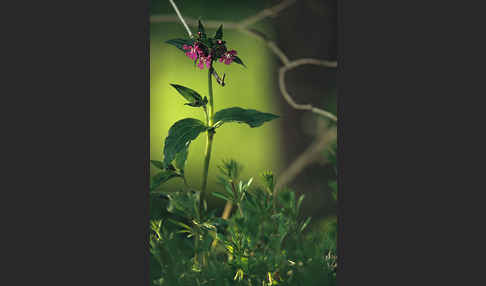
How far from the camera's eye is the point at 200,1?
166 centimetres

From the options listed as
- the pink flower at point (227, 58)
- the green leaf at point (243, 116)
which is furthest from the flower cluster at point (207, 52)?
the green leaf at point (243, 116)

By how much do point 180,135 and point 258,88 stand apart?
0.36 metres

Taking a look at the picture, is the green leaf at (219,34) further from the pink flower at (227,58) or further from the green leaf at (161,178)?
the green leaf at (161,178)

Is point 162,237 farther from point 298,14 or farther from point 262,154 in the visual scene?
point 298,14

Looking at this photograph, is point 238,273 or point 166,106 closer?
point 238,273

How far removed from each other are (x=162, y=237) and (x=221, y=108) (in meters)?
0.47

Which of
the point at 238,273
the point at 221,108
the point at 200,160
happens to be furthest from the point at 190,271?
the point at 221,108

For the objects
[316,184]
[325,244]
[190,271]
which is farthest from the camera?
[316,184]

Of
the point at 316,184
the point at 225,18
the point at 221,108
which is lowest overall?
the point at 316,184

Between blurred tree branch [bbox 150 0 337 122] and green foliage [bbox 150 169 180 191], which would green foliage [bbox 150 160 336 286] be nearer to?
green foliage [bbox 150 169 180 191]

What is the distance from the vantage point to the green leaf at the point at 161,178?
1.62m

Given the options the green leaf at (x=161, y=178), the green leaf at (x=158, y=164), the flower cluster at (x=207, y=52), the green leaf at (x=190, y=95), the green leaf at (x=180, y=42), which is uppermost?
the green leaf at (x=180, y=42)

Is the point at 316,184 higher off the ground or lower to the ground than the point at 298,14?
lower

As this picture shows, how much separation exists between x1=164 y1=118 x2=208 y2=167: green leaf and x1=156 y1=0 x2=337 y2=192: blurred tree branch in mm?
306
